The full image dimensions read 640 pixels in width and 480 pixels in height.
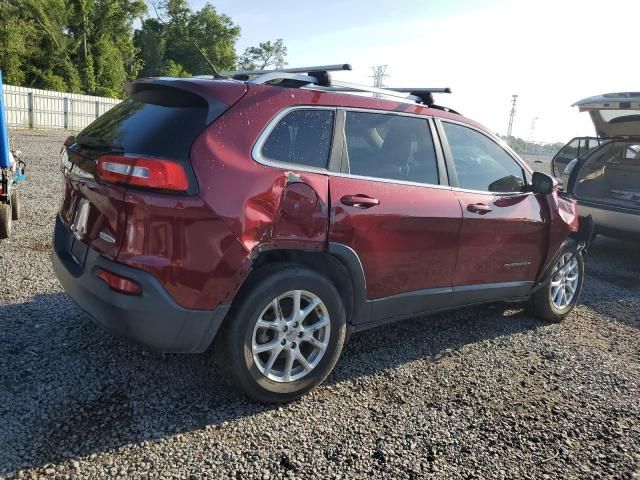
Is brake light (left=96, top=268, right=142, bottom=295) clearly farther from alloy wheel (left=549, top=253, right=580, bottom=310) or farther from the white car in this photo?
the white car

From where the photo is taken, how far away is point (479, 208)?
3793 mm

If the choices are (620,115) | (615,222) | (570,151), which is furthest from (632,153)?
(570,151)

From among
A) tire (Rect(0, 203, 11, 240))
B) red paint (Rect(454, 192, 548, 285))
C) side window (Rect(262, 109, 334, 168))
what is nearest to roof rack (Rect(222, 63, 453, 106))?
side window (Rect(262, 109, 334, 168))

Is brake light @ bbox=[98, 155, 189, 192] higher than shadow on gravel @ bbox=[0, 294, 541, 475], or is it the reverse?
brake light @ bbox=[98, 155, 189, 192]

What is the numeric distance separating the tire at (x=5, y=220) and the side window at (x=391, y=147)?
4376 millimetres

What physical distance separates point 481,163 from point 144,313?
8.98 feet

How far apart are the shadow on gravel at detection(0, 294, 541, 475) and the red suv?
37 cm

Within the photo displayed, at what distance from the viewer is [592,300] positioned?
18.5 feet

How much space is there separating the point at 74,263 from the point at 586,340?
4072 mm

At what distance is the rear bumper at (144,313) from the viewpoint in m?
2.54

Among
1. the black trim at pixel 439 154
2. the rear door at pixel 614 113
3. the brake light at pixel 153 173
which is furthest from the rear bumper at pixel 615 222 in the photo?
the brake light at pixel 153 173

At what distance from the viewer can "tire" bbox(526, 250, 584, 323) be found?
465cm

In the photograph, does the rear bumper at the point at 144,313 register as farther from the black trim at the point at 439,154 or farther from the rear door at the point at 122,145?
the black trim at the point at 439,154

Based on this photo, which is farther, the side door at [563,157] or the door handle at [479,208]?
the side door at [563,157]
